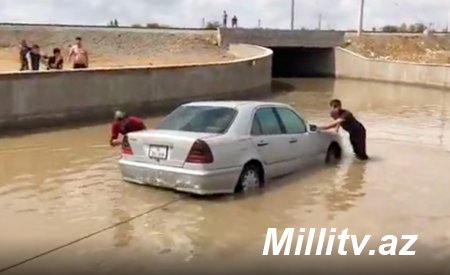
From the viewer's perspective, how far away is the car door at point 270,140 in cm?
961

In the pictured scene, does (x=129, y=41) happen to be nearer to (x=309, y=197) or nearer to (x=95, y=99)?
(x=95, y=99)

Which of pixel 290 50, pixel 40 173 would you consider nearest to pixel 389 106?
pixel 40 173

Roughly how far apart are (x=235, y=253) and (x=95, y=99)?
12.0 metres

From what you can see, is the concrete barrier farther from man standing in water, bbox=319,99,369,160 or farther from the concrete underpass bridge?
man standing in water, bbox=319,99,369,160

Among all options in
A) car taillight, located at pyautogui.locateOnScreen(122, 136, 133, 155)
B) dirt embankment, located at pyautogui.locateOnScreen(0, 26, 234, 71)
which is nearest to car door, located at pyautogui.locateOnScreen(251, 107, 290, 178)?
car taillight, located at pyautogui.locateOnScreen(122, 136, 133, 155)

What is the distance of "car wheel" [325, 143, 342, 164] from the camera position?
11.9m

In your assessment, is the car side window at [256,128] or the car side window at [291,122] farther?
the car side window at [291,122]

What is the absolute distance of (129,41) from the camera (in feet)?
147

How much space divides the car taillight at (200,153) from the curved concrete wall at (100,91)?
26.1ft

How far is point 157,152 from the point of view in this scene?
8992 mm

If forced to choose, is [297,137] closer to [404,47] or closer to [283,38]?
[283,38]

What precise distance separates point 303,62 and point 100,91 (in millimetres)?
37334

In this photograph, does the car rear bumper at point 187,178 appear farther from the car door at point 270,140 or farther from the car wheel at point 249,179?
the car door at point 270,140

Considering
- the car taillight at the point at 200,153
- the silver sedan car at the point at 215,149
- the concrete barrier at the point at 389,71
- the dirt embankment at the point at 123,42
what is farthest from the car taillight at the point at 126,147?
the dirt embankment at the point at 123,42
